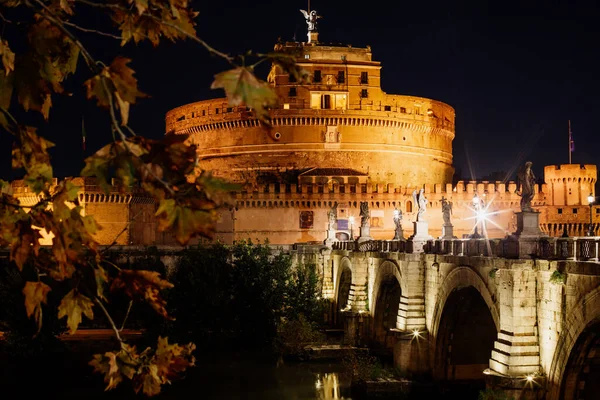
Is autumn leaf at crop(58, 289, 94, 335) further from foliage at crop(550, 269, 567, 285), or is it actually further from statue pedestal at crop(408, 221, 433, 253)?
statue pedestal at crop(408, 221, 433, 253)

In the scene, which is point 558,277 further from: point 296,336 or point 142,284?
point 296,336

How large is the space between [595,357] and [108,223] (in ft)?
117

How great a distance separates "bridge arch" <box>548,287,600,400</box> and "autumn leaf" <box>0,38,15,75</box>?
8.35 metres

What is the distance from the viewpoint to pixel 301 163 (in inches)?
1817

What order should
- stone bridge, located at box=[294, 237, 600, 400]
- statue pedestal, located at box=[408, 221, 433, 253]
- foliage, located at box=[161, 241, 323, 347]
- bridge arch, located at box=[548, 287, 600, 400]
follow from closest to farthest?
bridge arch, located at box=[548, 287, 600, 400], stone bridge, located at box=[294, 237, 600, 400], statue pedestal, located at box=[408, 221, 433, 253], foliage, located at box=[161, 241, 323, 347]

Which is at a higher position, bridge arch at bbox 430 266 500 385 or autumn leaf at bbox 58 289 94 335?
autumn leaf at bbox 58 289 94 335

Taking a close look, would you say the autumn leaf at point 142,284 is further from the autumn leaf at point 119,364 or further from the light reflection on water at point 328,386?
the light reflection on water at point 328,386

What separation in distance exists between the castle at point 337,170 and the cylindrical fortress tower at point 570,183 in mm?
64

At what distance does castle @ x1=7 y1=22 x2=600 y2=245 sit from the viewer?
1622 inches

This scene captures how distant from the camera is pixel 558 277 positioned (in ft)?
33.3

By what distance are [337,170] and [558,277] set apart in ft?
116

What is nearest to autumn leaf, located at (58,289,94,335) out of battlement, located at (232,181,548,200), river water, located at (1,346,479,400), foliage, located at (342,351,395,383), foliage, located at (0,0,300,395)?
foliage, located at (0,0,300,395)

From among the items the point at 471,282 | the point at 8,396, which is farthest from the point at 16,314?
the point at 471,282

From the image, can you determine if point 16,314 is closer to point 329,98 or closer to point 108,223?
point 108,223
